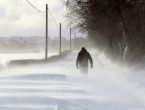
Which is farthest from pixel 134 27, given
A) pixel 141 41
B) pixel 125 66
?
pixel 125 66

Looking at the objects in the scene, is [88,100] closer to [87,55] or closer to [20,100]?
[20,100]

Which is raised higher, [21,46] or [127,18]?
[21,46]

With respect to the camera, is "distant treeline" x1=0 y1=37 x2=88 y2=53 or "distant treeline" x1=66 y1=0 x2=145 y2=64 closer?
"distant treeline" x1=66 y1=0 x2=145 y2=64

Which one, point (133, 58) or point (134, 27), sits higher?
point (134, 27)

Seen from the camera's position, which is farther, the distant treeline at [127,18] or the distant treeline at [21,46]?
the distant treeline at [21,46]

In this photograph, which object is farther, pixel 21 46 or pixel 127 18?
pixel 21 46

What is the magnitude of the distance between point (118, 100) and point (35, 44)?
429ft

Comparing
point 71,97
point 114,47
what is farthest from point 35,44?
point 71,97

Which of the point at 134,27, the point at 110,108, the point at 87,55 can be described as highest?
the point at 134,27

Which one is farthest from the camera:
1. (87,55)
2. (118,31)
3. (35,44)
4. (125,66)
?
(35,44)

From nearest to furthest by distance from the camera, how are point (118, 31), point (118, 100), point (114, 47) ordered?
1. point (118, 100)
2. point (118, 31)
3. point (114, 47)

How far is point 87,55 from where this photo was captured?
13.4 metres

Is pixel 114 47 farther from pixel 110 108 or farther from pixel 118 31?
pixel 110 108

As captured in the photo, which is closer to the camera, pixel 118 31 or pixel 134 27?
pixel 134 27
